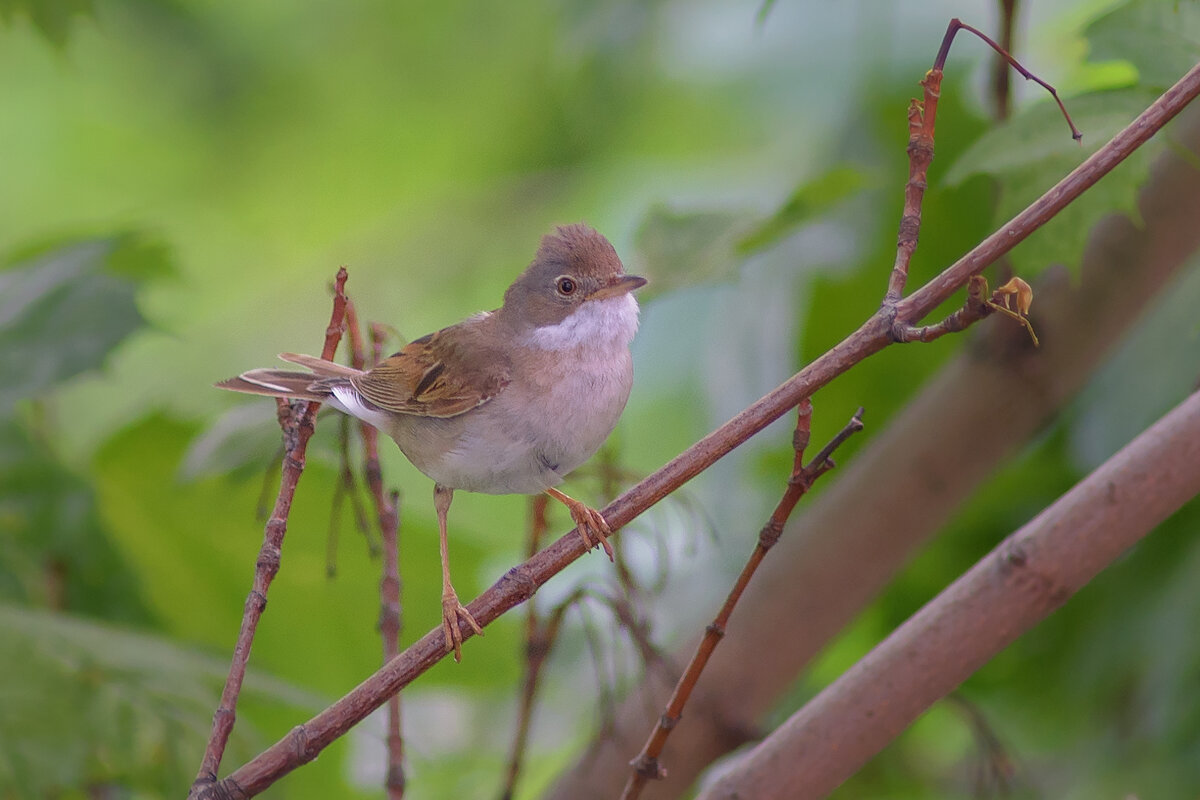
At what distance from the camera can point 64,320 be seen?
84.1 inches

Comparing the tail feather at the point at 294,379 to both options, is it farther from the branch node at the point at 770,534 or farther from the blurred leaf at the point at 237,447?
the branch node at the point at 770,534

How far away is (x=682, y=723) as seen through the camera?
2.15m

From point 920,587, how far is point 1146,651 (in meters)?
0.60

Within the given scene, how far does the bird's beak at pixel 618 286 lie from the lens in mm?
1894

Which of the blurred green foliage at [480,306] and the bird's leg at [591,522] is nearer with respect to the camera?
the bird's leg at [591,522]

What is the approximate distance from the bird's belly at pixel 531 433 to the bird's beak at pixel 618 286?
0.45ft

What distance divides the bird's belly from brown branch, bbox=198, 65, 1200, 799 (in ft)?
1.17

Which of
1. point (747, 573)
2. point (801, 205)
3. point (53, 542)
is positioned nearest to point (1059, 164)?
point (801, 205)

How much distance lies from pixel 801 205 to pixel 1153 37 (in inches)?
22.0

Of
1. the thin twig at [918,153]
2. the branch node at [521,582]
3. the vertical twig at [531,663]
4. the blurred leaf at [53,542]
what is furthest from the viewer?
the blurred leaf at [53,542]

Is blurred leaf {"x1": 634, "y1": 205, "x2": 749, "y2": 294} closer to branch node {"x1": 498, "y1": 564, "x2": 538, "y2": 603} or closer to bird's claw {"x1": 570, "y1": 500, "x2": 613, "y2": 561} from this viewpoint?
bird's claw {"x1": 570, "y1": 500, "x2": 613, "y2": 561}

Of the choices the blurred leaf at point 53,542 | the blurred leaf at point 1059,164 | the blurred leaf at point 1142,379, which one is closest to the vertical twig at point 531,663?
the blurred leaf at point 1059,164

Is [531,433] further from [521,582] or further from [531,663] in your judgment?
[521,582]

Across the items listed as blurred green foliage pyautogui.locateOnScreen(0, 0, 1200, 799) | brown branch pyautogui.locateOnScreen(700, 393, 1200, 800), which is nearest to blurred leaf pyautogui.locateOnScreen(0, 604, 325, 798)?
blurred green foliage pyautogui.locateOnScreen(0, 0, 1200, 799)
